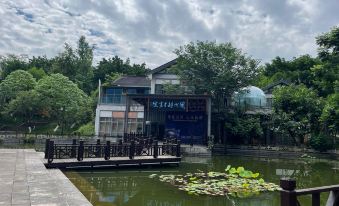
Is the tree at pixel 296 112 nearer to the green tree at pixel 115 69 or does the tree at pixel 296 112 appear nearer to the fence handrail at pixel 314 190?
the fence handrail at pixel 314 190

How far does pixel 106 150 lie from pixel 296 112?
18251mm

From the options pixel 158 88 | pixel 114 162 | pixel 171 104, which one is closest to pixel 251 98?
pixel 158 88

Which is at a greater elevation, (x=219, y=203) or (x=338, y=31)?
(x=338, y=31)

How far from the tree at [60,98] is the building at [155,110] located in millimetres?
4625

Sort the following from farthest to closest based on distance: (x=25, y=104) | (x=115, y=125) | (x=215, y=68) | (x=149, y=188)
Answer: (x=25, y=104) < (x=115, y=125) < (x=215, y=68) < (x=149, y=188)

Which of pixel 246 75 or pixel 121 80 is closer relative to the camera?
pixel 246 75

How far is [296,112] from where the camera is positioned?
1090 inches

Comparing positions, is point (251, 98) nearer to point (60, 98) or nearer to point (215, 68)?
point (215, 68)

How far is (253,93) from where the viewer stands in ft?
111

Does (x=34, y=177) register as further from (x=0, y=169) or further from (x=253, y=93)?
(x=253, y=93)

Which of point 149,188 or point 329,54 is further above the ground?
point 329,54

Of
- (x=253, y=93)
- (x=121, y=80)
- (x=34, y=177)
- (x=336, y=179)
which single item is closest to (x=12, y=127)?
(x=121, y=80)

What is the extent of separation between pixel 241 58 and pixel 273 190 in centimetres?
1930

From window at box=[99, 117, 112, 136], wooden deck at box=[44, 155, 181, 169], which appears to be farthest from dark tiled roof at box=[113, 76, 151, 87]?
wooden deck at box=[44, 155, 181, 169]
